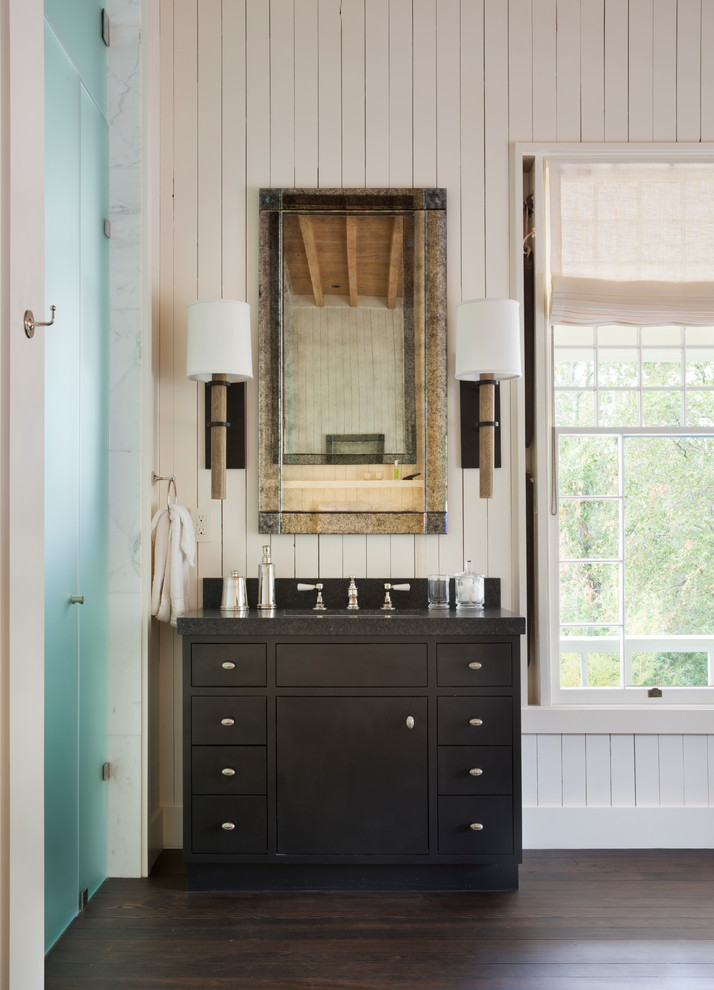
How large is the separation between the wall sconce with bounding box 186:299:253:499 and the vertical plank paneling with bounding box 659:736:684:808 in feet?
6.72

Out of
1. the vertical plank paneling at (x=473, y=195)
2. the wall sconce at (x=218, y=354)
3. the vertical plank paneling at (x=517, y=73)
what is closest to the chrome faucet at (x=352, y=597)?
the vertical plank paneling at (x=473, y=195)

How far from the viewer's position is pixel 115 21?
290 centimetres

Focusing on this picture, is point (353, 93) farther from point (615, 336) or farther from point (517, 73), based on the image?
point (615, 336)

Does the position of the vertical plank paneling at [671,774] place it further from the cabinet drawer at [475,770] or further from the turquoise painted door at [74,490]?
the turquoise painted door at [74,490]

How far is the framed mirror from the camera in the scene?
122 inches

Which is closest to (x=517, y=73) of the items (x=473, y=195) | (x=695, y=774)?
(x=473, y=195)

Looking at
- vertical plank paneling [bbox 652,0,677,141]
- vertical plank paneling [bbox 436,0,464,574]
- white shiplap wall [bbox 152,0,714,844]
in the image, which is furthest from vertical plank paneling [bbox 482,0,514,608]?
vertical plank paneling [bbox 652,0,677,141]

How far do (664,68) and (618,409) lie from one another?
4.60 ft

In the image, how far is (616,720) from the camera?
3102 mm

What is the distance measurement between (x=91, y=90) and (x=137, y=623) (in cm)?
189

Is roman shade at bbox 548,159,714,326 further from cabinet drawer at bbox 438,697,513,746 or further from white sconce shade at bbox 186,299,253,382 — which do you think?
cabinet drawer at bbox 438,697,513,746

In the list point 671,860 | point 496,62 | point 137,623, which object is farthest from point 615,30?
point 671,860

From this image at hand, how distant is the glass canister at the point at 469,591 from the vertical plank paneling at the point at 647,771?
0.90 metres

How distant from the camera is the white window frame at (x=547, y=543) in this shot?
3.11m
